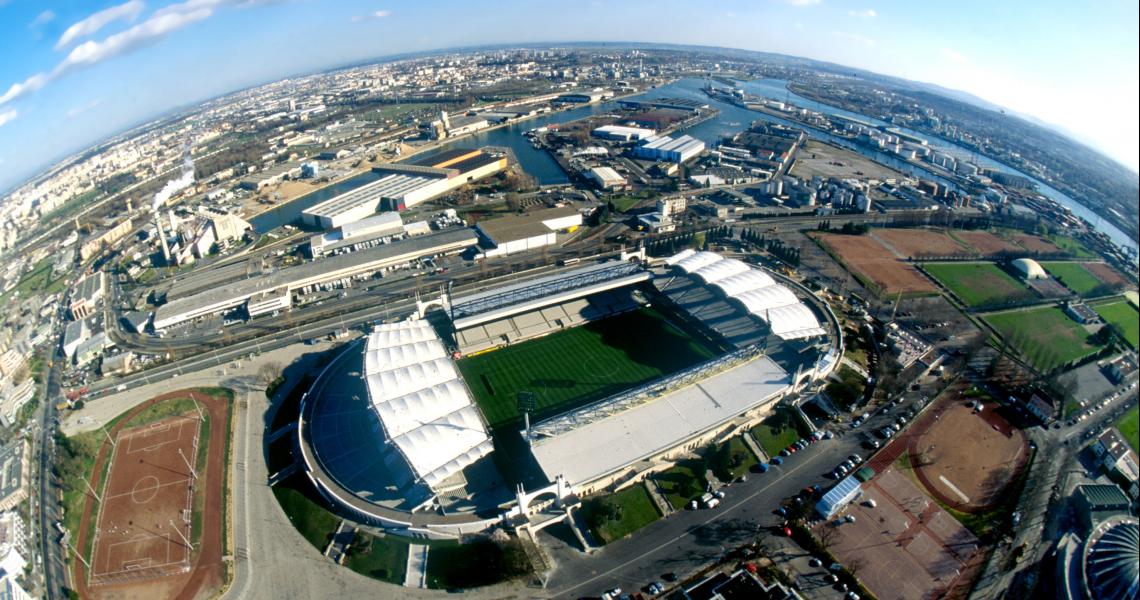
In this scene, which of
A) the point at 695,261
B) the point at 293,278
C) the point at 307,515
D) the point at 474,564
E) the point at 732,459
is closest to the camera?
the point at 474,564

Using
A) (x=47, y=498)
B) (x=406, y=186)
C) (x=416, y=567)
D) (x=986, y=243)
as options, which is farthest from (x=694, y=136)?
(x=47, y=498)

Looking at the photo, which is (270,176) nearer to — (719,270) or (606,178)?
(606,178)

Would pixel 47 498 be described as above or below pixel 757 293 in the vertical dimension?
below

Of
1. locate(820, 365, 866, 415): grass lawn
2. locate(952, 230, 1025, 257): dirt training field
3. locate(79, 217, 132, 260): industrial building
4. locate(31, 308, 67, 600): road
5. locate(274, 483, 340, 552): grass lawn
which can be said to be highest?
locate(952, 230, 1025, 257): dirt training field

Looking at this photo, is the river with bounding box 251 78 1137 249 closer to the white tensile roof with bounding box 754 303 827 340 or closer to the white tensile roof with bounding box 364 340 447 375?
the white tensile roof with bounding box 754 303 827 340

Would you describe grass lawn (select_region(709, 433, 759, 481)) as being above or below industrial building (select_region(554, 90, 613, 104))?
below

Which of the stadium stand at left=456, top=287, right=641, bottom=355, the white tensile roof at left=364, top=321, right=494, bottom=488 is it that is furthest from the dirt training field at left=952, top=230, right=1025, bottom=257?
the white tensile roof at left=364, top=321, right=494, bottom=488
